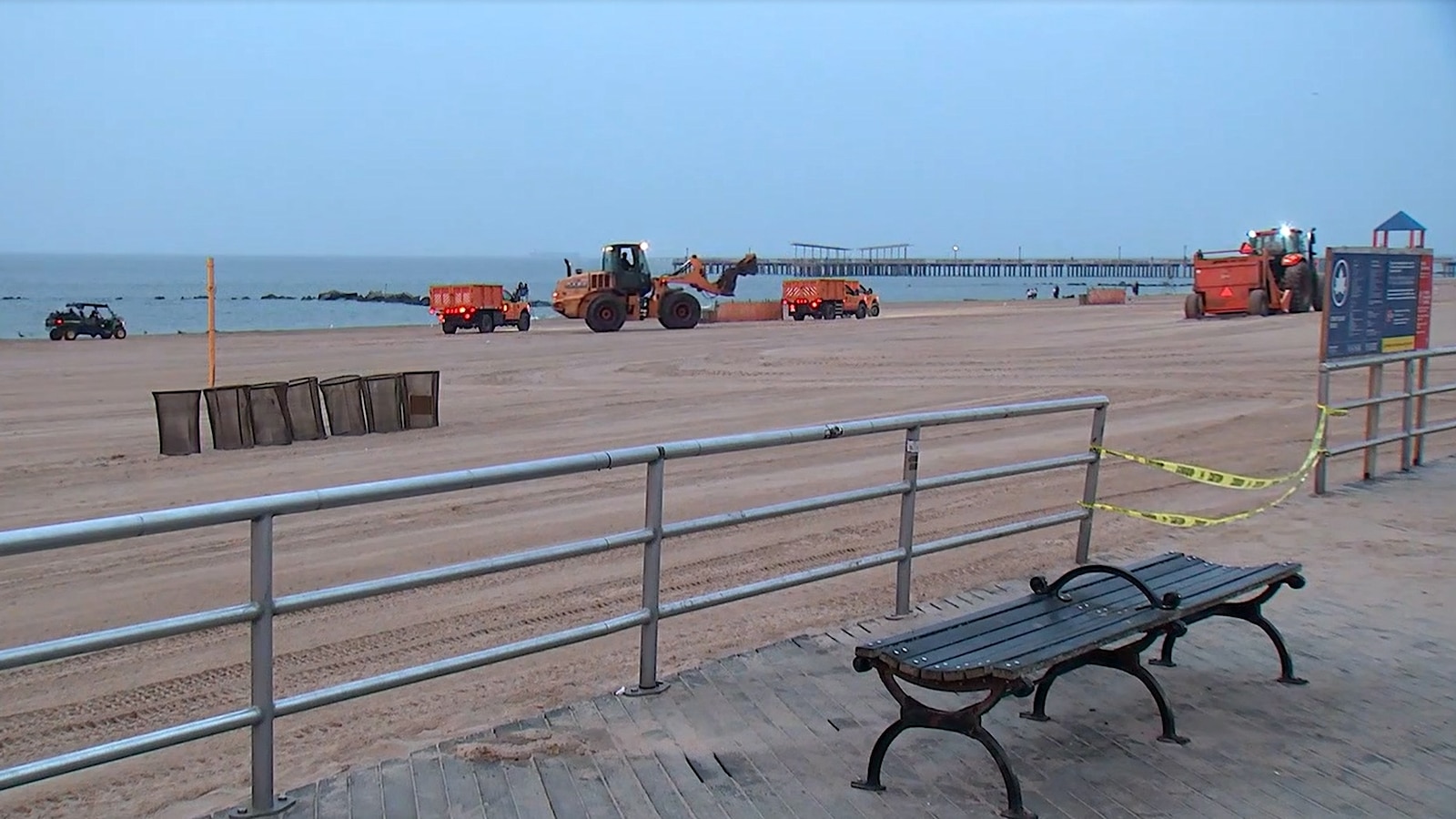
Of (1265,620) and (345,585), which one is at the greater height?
(345,585)

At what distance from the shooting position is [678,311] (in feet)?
131

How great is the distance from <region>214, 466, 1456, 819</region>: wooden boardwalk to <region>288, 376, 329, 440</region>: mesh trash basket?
10.5 meters

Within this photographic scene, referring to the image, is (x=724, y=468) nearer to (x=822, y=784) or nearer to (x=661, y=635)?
(x=661, y=635)

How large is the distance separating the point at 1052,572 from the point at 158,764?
510cm

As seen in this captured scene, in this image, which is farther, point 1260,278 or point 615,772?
point 1260,278

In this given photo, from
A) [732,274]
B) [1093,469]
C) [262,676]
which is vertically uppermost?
[732,274]

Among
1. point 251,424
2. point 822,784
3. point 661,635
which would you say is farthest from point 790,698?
point 251,424

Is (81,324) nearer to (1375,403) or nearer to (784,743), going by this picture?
(1375,403)

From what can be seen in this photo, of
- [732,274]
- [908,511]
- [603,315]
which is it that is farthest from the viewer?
[732,274]

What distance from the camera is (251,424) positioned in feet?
47.7

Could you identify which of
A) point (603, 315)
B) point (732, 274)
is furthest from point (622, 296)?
point (732, 274)

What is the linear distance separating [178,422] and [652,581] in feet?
34.9

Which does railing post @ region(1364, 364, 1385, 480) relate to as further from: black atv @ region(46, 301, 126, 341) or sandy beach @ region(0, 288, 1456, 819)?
black atv @ region(46, 301, 126, 341)

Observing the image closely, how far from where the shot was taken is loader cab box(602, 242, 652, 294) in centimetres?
3925
